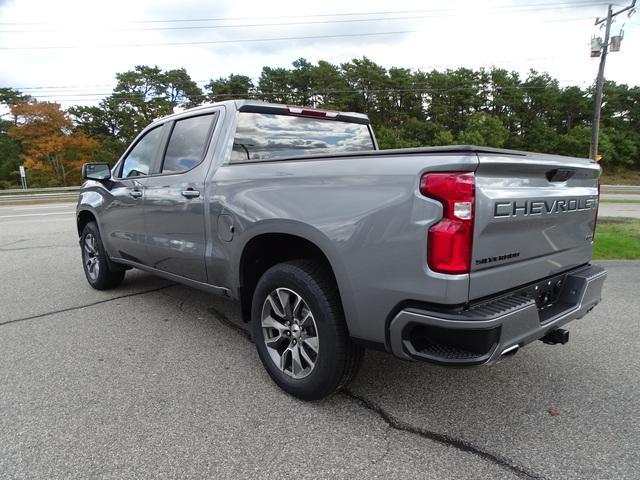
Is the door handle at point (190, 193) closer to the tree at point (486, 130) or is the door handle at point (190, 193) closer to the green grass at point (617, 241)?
the green grass at point (617, 241)

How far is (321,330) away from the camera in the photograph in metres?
2.42


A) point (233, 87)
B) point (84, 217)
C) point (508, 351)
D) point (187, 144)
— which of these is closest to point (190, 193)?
point (187, 144)

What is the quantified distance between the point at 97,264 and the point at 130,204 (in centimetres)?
142

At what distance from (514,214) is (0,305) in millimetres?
5207

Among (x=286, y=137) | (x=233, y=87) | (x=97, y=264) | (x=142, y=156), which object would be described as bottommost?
(x=97, y=264)

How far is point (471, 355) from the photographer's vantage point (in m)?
1.96

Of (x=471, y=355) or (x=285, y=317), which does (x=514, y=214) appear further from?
(x=285, y=317)

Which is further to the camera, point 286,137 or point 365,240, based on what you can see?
point 286,137

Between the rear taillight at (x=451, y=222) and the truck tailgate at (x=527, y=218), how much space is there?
54 mm

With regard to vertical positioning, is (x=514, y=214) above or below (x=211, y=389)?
above

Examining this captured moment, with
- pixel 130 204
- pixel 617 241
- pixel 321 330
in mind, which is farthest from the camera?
pixel 617 241

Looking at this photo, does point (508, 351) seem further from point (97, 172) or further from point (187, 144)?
point (97, 172)

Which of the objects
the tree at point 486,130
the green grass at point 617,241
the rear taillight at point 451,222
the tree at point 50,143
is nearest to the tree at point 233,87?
the tree at point 50,143

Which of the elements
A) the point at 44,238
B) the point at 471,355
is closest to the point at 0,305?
the point at 471,355
